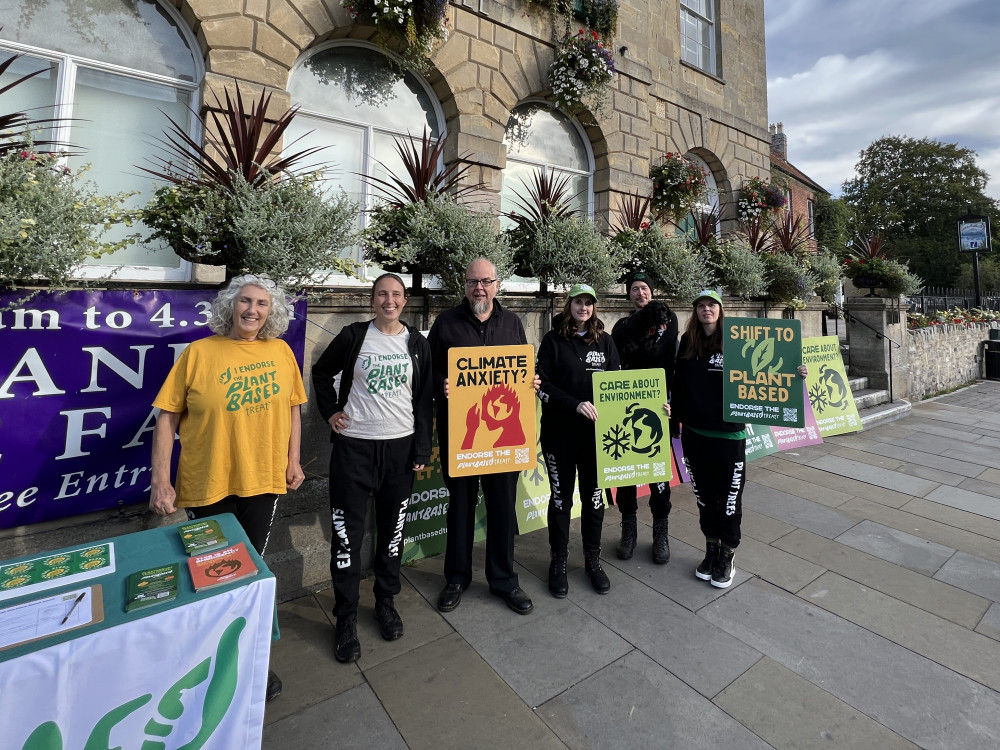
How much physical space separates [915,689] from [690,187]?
7.97 m

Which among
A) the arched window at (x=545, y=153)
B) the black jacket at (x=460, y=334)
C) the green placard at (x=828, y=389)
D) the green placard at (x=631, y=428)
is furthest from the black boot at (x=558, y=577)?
the arched window at (x=545, y=153)

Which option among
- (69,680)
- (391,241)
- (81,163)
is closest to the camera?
(69,680)

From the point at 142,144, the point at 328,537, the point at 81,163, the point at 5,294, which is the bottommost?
the point at 328,537

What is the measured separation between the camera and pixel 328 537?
3.55 metres

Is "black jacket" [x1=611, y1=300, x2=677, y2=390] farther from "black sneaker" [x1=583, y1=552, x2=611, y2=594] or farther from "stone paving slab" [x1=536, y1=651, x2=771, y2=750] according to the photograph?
"stone paving slab" [x1=536, y1=651, x2=771, y2=750]

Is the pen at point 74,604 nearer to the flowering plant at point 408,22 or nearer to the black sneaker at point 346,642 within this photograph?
the black sneaker at point 346,642

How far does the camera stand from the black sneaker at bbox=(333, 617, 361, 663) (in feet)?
8.68

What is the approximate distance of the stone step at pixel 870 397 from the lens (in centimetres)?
872

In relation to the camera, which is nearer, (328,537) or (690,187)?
(328,537)

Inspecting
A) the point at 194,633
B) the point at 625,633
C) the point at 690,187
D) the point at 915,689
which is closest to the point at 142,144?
the point at 194,633

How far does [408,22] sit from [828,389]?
6493mm

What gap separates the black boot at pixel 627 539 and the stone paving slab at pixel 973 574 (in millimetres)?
2174

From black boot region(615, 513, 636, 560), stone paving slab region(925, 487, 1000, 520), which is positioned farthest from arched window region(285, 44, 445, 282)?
stone paving slab region(925, 487, 1000, 520)

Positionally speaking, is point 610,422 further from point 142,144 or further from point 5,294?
point 142,144
